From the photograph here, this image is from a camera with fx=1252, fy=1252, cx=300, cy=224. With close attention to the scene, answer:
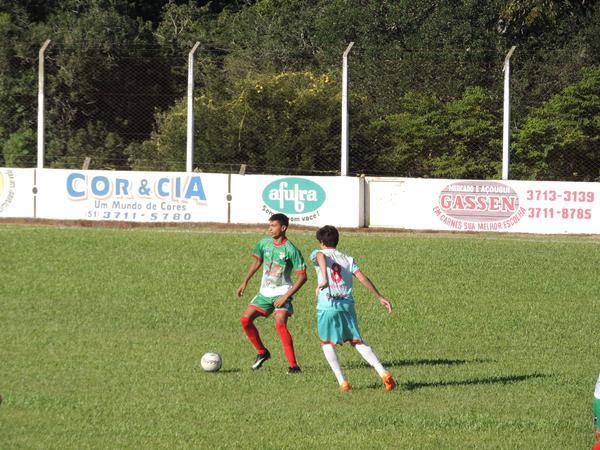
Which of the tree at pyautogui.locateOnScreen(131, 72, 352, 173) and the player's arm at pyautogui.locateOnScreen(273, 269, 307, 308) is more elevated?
the tree at pyautogui.locateOnScreen(131, 72, 352, 173)

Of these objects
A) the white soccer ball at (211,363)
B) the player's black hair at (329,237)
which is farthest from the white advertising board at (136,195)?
the player's black hair at (329,237)

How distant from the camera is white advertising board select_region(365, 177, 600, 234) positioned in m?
30.4

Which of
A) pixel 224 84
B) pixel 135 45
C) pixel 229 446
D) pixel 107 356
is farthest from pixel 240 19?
pixel 229 446

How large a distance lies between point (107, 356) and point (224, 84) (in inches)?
1284

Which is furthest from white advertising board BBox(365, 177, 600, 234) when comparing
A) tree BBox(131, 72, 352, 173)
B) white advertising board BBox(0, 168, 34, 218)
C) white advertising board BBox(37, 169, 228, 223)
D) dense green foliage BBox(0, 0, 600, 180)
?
white advertising board BBox(0, 168, 34, 218)

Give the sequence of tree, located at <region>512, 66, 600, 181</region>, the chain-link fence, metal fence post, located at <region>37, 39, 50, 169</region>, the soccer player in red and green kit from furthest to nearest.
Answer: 1. the chain-link fence
2. tree, located at <region>512, 66, 600, 181</region>
3. metal fence post, located at <region>37, 39, 50, 169</region>
4. the soccer player in red and green kit

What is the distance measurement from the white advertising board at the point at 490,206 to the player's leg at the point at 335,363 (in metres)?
19.0

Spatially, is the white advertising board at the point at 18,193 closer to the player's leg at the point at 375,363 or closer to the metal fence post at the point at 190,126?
the metal fence post at the point at 190,126

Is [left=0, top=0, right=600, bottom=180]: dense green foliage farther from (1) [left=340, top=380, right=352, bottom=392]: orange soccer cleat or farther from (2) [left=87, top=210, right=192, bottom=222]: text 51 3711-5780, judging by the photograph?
(1) [left=340, top=380, right=352, bottom=392]: orange soccer cleat

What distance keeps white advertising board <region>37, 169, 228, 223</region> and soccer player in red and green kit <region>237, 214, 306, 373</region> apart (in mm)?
18377

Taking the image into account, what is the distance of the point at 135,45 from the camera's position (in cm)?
5294

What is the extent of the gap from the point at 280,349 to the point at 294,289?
2854 millimetres

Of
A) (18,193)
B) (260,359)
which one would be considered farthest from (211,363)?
(18,193)

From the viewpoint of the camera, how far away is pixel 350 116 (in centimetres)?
4066
